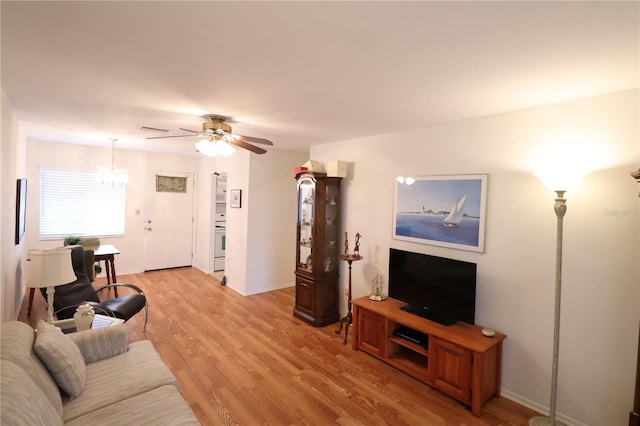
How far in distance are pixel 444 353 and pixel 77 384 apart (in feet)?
8.42

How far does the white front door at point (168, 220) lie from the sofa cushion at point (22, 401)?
5143 mm

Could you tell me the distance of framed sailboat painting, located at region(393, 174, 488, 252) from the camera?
2.76 m

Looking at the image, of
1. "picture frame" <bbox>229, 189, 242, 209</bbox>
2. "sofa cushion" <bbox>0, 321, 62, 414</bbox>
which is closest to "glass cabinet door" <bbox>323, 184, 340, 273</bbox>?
"picture frame" <bbox>229, 189, 242, 209</bbox>

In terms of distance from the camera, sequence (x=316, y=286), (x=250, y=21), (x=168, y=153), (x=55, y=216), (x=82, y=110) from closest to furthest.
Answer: (x=250, y=21) < (x=82, y=110) < (x=316, y=286) < (x=55, y=216) < (x=168, y=153)

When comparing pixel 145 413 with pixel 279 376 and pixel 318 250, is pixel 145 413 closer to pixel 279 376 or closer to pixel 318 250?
pixel 279 376

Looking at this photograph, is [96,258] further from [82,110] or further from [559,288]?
[559,288]

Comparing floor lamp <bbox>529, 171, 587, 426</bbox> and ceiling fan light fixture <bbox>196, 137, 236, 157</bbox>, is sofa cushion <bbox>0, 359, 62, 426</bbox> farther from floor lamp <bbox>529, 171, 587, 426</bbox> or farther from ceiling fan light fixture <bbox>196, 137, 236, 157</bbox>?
floor lamp <bbox>529, 171, 587, 426</bbox>

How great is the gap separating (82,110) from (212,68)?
1.89 meters

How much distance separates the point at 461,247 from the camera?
2.86m

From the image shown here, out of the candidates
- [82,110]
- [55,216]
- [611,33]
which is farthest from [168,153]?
[611,33]

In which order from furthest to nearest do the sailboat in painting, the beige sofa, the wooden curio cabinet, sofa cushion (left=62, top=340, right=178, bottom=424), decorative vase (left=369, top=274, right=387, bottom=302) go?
the wooden curio cabinet, decorative vase (left=369, top=274, right=387, bottom=302), the sailboat in painting, sofa cushion (left=62, top=340, right=178, bottom=424), the beige sofa

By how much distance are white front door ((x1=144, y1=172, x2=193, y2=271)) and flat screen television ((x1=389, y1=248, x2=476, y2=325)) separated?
5.00 metres

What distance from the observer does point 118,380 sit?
1.93 m

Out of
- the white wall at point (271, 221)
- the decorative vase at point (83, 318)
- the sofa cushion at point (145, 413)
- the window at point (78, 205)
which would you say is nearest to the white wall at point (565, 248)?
the sofa cushion at point (145, 413)
